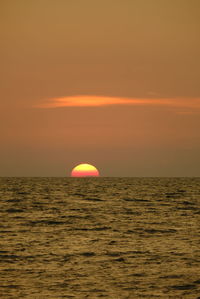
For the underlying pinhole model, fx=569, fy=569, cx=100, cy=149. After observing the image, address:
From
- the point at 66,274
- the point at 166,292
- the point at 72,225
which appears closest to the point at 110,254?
the point at 66,274

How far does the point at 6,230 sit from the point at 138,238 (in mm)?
8379

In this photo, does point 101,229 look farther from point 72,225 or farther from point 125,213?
point 125,213

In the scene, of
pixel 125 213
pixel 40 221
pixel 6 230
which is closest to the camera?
pixel 6 230

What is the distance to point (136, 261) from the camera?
77.9 ft

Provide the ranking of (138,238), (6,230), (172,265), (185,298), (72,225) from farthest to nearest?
(72,225) < (6,230) < (138,238) < (172,265) < (185,298)

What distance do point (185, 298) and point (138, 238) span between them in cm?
1337

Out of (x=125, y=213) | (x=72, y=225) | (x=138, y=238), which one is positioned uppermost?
(x=125, y=213)

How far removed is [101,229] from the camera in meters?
36.0

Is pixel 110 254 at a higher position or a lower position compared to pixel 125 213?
lower

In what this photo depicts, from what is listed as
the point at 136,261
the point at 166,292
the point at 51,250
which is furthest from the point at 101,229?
the point at 166,292

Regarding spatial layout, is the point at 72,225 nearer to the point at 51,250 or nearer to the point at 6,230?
the point at 6,230

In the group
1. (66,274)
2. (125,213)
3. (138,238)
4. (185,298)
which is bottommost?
(185,298)

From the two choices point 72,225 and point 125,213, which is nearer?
point 72,225

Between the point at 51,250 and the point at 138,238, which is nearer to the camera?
the point at 51,250
